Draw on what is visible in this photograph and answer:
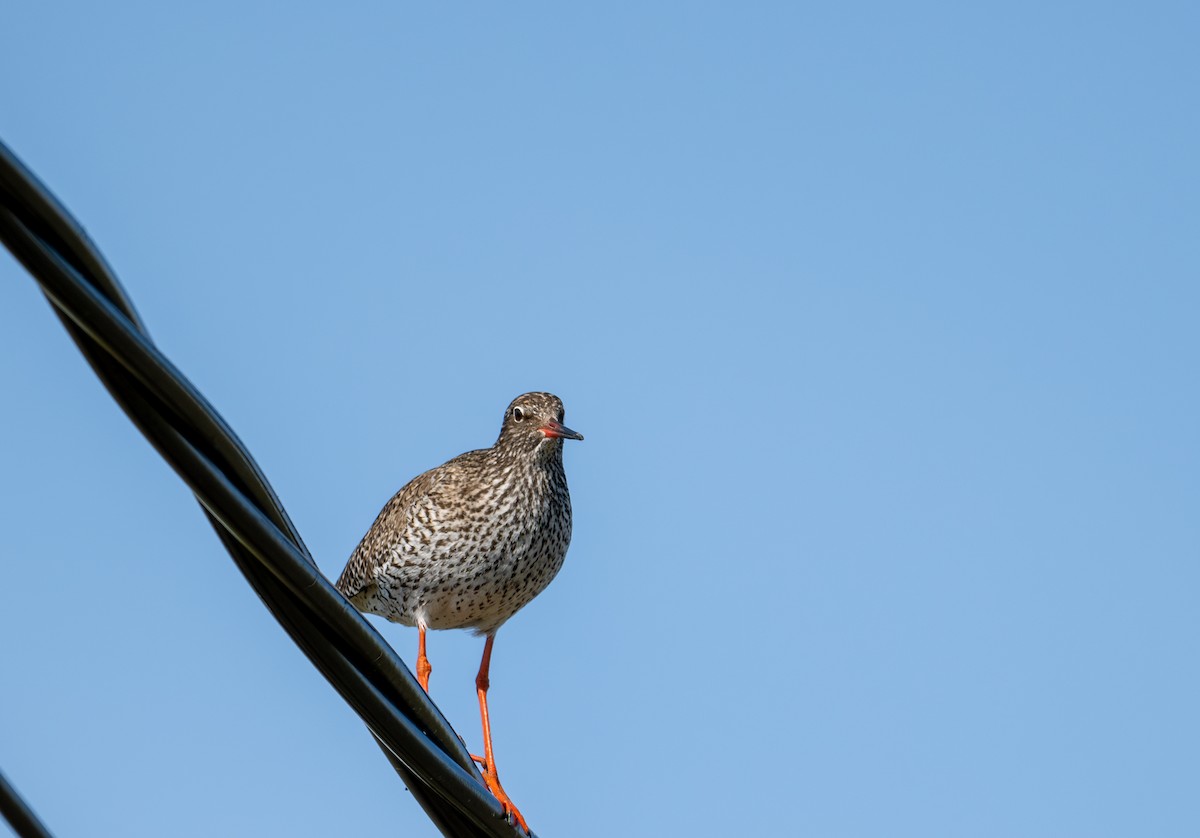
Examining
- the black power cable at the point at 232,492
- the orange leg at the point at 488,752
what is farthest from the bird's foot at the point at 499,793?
the black power cable at the point at 232,492

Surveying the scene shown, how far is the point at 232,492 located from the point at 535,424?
784cm

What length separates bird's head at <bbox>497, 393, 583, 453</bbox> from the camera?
11172 mm

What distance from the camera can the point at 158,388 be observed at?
10.9 feet

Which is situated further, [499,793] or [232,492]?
[499,793]

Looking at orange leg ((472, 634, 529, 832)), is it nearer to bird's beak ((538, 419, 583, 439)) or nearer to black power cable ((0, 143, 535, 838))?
bird's beak ((538, 419, 583, 439))

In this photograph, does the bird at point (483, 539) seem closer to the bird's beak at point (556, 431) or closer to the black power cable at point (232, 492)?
the bird's beak at point (556, 431)

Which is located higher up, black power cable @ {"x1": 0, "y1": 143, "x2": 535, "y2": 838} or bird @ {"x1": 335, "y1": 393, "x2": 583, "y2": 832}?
bird @ {"x1": 335, "y1": 393, "x2": 583, "y2": 832}

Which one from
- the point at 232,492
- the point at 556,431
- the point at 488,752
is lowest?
the point at 232,492

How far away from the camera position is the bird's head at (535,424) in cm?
1117

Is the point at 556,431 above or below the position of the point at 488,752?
above

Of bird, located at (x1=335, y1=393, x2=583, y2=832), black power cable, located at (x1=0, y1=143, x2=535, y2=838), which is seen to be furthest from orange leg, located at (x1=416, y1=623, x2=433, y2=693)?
black power cable, located at (x1=0, y1=143, x2=535, y2=838)

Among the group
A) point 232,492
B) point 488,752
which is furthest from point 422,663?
point 232,492

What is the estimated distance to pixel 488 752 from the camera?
34.5 ft

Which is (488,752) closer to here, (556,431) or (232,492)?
(556,431)
